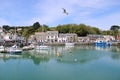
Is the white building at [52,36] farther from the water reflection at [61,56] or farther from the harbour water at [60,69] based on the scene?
the harbour water at [60,69]

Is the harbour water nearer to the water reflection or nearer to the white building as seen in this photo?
the water reflection

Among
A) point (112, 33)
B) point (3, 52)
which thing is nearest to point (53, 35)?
point (112, 33)

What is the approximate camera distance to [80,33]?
4262 inches

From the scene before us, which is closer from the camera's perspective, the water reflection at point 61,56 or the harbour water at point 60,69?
the harbour water at point 60,69

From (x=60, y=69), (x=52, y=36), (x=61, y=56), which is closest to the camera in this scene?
(x=60, y=69)

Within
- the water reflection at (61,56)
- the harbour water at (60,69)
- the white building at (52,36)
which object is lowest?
the harbour water at (60,69)

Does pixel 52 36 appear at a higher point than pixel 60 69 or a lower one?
higher

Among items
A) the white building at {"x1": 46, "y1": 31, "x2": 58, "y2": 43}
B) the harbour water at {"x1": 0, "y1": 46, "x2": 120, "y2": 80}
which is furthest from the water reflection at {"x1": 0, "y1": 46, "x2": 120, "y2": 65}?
the white building at {"x1": 46, "y1": 31, "x2": 58, "y2": 43}

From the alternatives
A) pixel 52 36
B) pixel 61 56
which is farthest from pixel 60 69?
pixel 52 36

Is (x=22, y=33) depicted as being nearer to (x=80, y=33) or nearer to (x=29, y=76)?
(x=80, y=33)

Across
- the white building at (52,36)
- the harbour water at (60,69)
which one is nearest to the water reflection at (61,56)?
the harbour water at (60,69)

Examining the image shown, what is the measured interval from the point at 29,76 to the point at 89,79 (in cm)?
616

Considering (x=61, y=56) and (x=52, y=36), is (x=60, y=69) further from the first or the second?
(x=52, y=36)

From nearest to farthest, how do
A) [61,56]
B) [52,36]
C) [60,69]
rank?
[60,69]
[61,56]
[52,36]
